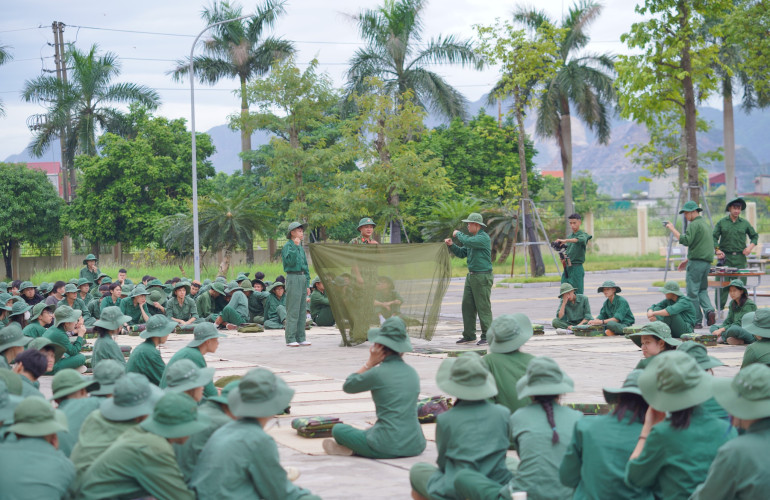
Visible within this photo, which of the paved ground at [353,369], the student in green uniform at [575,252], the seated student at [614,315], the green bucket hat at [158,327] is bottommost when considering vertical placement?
the paved ground at [353,369]

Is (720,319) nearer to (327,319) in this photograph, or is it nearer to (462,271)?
(327,319)

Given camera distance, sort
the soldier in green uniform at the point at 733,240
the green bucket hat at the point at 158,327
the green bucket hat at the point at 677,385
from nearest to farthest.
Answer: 1. the green bucket hat at the point at 677,385
2. the green bucket hat at the point at 158,327
3. the soldier in green uniform at the point at 733,240

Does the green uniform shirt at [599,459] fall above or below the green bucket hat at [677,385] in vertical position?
below

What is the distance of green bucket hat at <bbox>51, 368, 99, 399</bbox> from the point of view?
19.1 feet

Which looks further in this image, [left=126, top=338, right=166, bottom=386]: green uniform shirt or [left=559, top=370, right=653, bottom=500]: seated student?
[left=126, top=338, right=166, bottom=386]: green uniform shirt

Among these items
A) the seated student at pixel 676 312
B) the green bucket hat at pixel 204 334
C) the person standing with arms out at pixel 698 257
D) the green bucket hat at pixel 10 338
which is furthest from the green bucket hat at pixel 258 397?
the person standing with arms out at pixel 698 257

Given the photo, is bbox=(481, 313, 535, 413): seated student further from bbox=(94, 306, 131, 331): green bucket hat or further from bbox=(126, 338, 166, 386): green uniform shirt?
bbox=(94, 306, 131, 331): green bucket hat

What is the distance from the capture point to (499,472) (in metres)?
5.07

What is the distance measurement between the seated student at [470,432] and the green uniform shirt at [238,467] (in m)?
0.94

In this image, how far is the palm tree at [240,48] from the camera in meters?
42.4

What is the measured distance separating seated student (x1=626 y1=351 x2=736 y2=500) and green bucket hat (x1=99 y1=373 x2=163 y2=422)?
249 centimetres

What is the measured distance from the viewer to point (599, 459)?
14.4 feet

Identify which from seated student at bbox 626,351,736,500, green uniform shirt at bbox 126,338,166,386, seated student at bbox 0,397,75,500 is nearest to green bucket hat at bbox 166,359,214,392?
seated student at bbox 0,397,75,500

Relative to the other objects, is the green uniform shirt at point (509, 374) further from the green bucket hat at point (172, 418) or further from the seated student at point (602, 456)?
the green bucket hat at point (172, 418)
